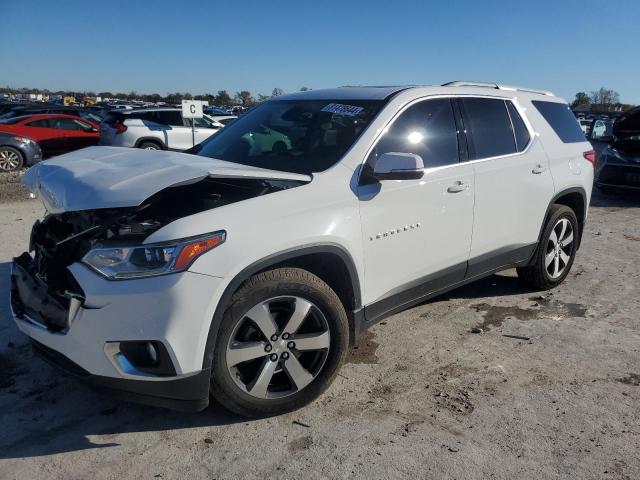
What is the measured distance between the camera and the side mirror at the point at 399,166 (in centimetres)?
302

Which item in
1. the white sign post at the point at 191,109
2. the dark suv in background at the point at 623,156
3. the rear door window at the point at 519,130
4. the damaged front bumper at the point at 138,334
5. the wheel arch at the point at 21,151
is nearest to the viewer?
the damaged front bumper at the point at 138,334

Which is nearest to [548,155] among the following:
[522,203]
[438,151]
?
[522,203]

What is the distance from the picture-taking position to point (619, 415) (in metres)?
3.06

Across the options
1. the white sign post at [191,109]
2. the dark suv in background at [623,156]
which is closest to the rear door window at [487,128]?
the dark suv in background at [623,156]

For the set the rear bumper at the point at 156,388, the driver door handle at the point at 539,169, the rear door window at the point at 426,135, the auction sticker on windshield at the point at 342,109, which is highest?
the auction sticker on windshield at the point at 342,109

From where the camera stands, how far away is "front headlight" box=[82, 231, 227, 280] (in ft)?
8.02

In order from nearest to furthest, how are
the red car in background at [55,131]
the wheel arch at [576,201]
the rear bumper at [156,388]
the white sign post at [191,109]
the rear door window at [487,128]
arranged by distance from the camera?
1. the rear bumper at [156,388]
2. the rear door window at [487,128]
3. the wheel arch at [576,201]
4. the white sign post at [191,109]
5. the red car in background at [55,131]

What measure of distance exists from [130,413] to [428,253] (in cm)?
212

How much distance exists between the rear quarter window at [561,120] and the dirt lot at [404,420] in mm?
1795

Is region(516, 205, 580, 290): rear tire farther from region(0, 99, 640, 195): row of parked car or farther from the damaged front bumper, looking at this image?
region(0, 99, 640, 195): row of parked car

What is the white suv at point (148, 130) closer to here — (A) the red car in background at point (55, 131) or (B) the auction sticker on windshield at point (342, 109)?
(A) the red car in background at point (55, 131)

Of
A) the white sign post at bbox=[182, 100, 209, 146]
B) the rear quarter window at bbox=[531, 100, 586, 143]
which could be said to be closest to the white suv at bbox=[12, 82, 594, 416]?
the rear quarter window at bbox=[531, 100, 586, 143]

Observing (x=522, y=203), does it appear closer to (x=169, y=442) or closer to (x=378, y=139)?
(x=378, y=139)

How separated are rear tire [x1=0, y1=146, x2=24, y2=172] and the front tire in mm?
12066
